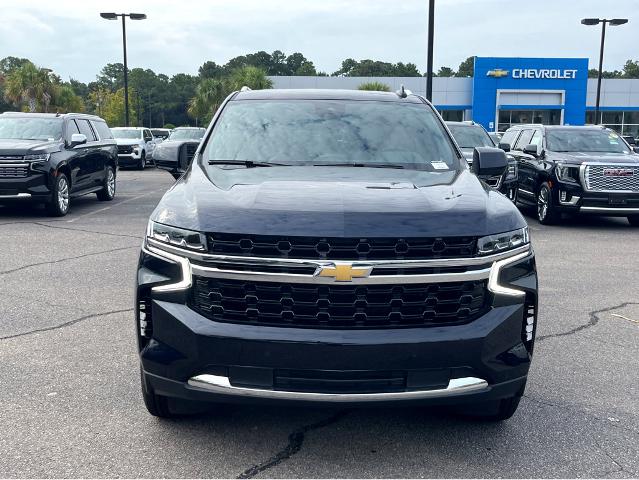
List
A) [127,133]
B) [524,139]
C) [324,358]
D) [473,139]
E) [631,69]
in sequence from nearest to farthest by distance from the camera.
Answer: [324,358] → [524,139] → [473,139] → [127,133] → [631,69]

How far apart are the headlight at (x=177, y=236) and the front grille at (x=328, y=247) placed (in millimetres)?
118

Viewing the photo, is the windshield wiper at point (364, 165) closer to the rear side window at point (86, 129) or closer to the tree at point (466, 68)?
the rear side window at point (86, 129)

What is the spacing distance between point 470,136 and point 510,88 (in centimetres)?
4036

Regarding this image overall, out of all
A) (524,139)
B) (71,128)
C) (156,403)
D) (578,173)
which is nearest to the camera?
(156,403)

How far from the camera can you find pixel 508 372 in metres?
3.26

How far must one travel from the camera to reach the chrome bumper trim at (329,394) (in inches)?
120

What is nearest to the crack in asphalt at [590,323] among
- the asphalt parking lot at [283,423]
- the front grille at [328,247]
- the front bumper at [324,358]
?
the asphalt parking lot at [283,423]

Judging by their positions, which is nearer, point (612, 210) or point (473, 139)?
point (612, 210)

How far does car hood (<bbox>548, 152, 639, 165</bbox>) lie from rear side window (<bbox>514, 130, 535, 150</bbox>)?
1.33 metres

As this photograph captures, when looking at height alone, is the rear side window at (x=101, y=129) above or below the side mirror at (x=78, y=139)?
above

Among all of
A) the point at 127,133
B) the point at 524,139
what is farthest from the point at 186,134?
the point at 524,139

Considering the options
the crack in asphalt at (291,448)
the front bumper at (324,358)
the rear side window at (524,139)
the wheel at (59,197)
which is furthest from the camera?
the rear side window at (524,139)

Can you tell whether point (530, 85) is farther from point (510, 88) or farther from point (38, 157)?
point (38, 157)

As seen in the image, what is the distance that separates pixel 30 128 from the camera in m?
13.0
